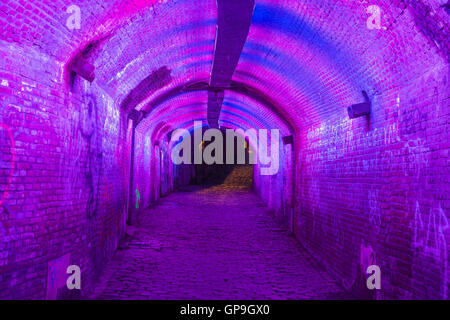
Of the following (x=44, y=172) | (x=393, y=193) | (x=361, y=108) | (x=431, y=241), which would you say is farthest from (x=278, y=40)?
(x=44, y=172)

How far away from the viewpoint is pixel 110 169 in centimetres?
704

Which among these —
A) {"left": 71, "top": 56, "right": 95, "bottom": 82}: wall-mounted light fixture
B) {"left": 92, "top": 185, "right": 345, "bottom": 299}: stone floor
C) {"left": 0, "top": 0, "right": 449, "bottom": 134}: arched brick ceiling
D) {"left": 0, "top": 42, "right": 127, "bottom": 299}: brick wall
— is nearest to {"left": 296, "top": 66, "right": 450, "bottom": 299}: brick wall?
{"left": 0, "top": 0, "right": 449, "bottom": 134}: arched brick ceiling

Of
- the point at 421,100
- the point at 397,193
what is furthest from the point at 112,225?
the point at 421,100

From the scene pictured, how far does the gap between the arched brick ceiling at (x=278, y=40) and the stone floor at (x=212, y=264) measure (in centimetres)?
327

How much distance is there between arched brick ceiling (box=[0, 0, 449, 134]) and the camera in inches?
146

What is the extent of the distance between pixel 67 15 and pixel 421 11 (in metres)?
3.72

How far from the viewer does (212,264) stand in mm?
7410

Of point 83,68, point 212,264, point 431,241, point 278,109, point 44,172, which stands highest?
point 278,109

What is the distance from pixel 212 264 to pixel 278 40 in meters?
4.65

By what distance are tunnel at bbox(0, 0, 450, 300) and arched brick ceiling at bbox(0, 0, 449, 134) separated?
0.03 meters

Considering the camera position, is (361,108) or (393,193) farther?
(361,108)

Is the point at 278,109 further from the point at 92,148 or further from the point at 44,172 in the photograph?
the point at 44,172

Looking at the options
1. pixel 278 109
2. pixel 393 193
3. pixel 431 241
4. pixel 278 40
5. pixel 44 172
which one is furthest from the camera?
pixel 278 109

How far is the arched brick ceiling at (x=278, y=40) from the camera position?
3.71m
